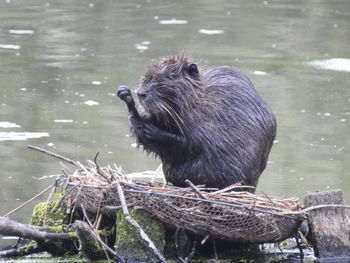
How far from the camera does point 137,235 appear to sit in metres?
6.12

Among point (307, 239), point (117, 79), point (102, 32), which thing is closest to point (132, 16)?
point (102, 32)

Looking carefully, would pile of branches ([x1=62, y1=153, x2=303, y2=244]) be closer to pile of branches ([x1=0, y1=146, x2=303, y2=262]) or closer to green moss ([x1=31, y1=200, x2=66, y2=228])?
pile of branches ([x1=0, y1=146, x2=303, y2=262])

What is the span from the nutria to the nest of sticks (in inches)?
6.8

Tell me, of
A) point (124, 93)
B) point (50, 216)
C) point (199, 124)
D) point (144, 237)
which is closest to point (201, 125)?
point (199, 124)

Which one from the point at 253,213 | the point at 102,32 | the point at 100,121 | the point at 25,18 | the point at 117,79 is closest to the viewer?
the point at 253,213

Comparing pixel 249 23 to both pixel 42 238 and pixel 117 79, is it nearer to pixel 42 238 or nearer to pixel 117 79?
pixel 117 79

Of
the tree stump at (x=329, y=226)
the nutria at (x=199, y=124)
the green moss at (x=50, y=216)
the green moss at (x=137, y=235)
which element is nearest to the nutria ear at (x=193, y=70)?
the nutria at (x=199, y=124)

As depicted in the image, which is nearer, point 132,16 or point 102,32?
point 102,32

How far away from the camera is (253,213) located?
603 cm

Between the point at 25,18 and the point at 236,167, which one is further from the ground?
the point at 236,167

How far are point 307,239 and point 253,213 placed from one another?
Answer: 80cm

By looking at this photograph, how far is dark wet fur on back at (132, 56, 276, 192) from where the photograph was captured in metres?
6.29

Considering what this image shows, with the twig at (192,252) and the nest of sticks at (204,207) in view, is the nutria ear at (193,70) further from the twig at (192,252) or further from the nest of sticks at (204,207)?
the twig at (192,252)

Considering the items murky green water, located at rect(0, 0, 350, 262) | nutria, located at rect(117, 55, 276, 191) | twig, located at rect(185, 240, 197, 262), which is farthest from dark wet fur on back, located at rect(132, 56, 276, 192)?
murky green water, located at rect(0, 0, 350, 262)
